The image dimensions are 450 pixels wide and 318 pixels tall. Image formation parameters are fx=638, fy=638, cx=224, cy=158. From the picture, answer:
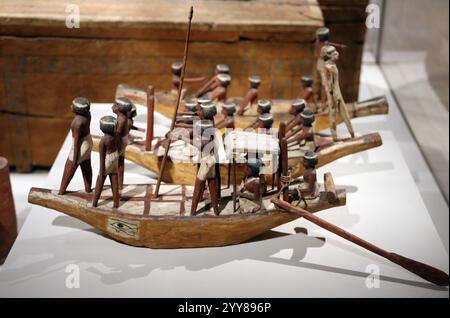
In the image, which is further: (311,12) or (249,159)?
(311,12)

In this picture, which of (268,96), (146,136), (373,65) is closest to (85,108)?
(146,136)

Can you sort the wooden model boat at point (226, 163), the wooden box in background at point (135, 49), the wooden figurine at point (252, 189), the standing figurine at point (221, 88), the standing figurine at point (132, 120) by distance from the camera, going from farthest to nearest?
the wooden box in background at point (135, 49), the standing figurine at point (221, 88), the wooden model boat at point (226, 163), the standing figurine at point (132, 120), the wooden figurine at point (252, 189)

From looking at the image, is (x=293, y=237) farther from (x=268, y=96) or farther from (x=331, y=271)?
(x=268, y=96)

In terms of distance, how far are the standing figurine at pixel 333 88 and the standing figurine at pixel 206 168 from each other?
645 millimetres

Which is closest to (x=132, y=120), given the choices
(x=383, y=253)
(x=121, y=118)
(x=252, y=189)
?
(x=121, y=118)

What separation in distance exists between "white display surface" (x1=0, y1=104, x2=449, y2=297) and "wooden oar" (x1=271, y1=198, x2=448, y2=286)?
3cm

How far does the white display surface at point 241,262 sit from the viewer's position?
1.90 m

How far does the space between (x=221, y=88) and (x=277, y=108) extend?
288mm

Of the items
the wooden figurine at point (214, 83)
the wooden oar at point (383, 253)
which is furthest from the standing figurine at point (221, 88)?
the wooden oar at point (383, 253)

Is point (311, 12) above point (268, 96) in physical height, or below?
above

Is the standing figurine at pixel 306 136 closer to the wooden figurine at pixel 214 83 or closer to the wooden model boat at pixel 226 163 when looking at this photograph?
the wooden model boat at pixel 226 163

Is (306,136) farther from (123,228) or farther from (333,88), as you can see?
(123,228)

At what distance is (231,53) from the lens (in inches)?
120
